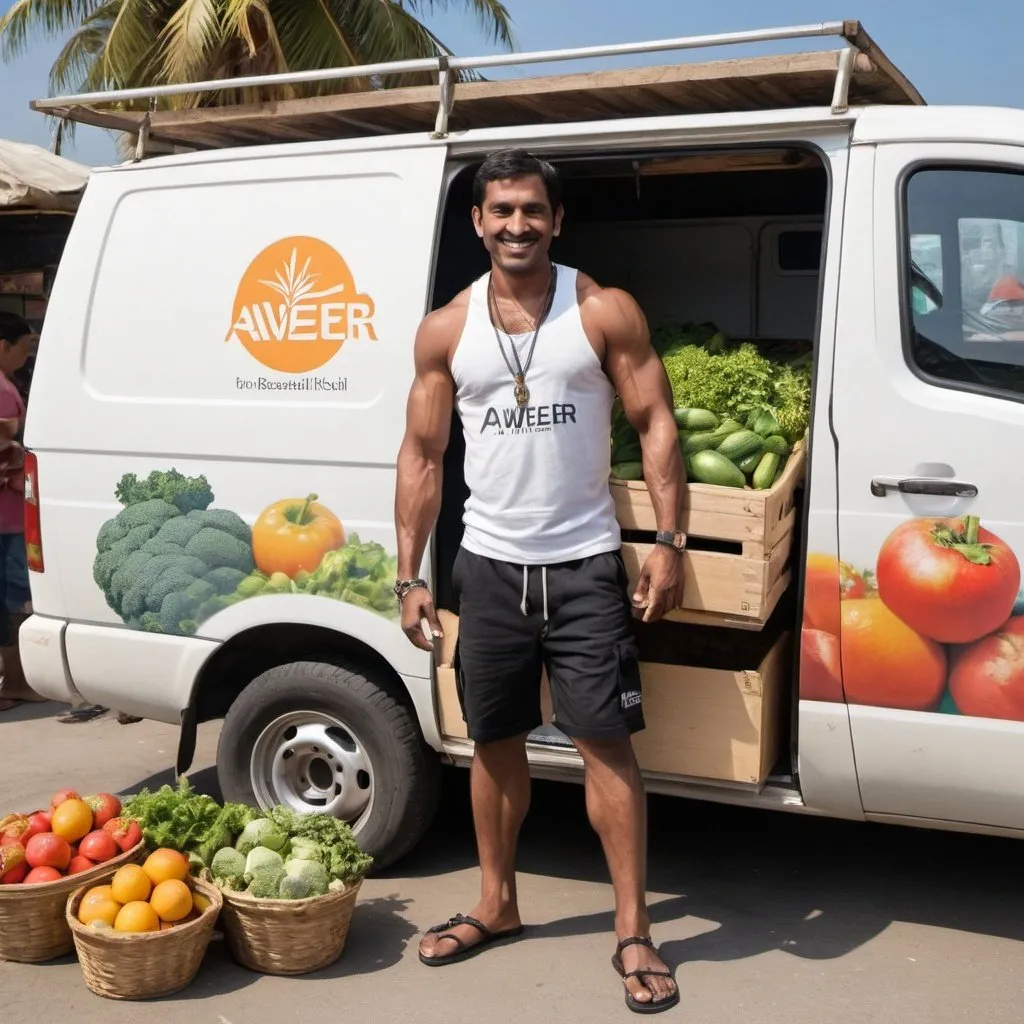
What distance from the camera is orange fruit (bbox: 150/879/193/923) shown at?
144 inches

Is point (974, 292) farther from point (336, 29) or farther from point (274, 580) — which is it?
point (336, 29)

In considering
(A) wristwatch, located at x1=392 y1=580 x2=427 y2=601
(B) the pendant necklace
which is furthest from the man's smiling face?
(A) wristwatch, located at x1=392 y1=580 x2=427 y2=601

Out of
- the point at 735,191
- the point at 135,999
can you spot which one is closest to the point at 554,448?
the point at 135,999

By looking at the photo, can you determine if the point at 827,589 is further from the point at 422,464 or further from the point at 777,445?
the point at 422,464

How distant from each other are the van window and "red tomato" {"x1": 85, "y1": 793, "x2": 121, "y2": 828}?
276 cm

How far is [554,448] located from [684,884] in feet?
5.54

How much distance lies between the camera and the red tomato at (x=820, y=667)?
12.1 feet

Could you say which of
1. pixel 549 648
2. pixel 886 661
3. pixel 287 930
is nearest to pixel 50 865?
pixel 287 930

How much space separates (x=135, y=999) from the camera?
3.65 meters

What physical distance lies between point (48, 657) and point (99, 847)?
3.40ft

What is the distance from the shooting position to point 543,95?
4172mm

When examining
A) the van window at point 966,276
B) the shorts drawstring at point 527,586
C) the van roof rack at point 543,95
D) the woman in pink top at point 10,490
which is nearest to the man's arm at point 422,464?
the shorts drawstring at point 527,586

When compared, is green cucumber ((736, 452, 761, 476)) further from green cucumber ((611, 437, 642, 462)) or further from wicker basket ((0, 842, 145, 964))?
wicker basket ((0, 842, 145, 964))

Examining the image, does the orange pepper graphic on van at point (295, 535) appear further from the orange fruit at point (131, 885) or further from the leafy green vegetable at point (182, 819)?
the orange fruit at point (131, 885)
